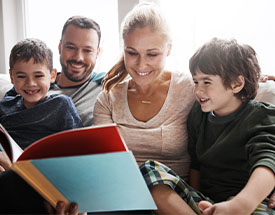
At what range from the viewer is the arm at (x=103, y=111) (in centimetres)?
133

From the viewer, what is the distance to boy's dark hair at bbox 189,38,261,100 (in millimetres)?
1090

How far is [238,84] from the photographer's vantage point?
3.64 feet

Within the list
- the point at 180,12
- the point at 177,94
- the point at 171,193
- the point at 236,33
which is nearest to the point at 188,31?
the point at 180,12

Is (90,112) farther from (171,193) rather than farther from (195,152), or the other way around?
(171,193)

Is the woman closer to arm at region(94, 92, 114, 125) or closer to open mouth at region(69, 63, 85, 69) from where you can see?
arm at region(94, 92, 114, 125)

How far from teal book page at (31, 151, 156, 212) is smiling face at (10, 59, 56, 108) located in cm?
73

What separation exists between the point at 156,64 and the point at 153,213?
568 mm

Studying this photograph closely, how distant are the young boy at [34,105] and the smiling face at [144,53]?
344 mm

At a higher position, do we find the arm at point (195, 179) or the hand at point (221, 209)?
the hand at point (221, 209)

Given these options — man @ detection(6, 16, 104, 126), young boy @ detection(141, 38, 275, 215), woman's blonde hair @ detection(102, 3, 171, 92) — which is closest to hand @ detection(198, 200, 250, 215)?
young boy @ detection(141, 38, 275, 215)

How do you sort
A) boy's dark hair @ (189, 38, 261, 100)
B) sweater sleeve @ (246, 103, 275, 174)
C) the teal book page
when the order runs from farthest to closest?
boy's dark hair @ (189, 38, 261, 100) < sweater sleeve @ (246, 103, 275, 174) < the teal book page

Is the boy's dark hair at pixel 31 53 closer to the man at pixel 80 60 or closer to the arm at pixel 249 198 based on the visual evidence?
the man at pixel 80 60

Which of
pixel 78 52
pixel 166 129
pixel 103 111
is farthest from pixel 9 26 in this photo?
pixel 166 129

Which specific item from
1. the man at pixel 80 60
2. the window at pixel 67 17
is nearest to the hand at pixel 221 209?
the man at pixel 80 60
